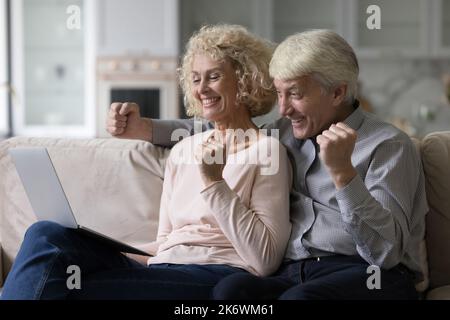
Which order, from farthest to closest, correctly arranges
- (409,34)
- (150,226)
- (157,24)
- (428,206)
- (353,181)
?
(409,34)
(157,24)
(150,226)
(428,206)
(353,181)

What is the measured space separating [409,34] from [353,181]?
4063 millimetres

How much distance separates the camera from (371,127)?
174 centimetres

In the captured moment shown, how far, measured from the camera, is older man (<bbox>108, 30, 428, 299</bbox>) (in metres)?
1.52

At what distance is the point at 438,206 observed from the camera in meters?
1.85

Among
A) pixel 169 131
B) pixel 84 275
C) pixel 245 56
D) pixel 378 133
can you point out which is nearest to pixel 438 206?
pixel 378 133

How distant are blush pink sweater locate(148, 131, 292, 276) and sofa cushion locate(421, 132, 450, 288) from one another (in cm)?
37

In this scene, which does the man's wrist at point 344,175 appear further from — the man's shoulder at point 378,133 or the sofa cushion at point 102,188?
the sofa cushion at point 102,188

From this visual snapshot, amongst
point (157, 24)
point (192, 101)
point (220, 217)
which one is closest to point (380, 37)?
point (157, 24)

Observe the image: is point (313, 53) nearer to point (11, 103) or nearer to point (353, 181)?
point (353, 181)

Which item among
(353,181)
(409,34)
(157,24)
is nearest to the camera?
(353,181)

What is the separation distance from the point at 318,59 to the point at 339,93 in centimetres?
12

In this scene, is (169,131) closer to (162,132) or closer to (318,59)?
(162,132)

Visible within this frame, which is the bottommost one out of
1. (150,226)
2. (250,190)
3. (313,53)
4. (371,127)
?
(150,226)

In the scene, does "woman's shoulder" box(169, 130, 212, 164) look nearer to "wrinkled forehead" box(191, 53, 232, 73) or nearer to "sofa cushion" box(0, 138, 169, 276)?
"sofa cushion" box(0, 138, 169, 276)
